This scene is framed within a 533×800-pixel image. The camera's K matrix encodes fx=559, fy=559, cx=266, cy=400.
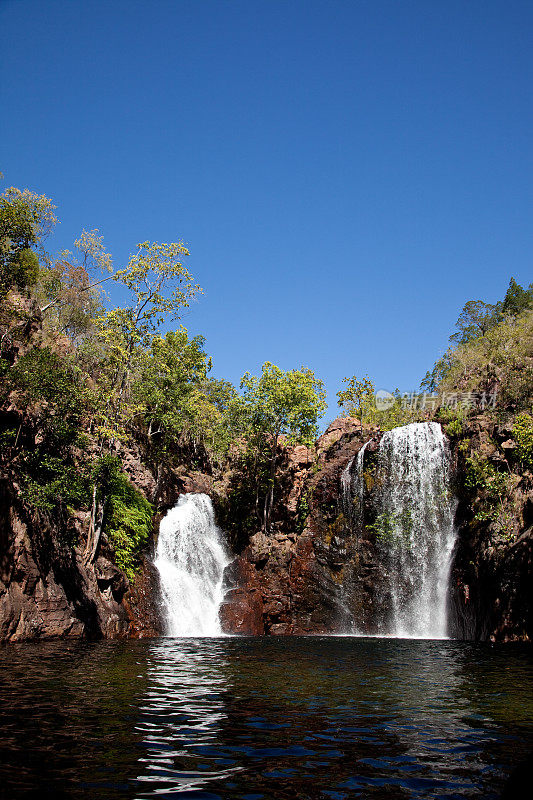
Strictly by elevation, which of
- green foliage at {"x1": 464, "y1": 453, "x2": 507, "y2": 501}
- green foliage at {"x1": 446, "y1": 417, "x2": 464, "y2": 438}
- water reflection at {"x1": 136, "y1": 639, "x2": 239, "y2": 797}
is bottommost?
water reflection at {"x1": 136, "y1": 639, "x2": 239, "y2": 797}

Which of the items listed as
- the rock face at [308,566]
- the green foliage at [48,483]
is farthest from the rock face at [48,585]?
the rock face at [308,566]

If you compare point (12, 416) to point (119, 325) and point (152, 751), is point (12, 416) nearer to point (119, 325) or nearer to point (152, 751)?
point (119, 325)

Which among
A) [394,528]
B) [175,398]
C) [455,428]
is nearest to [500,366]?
[455,428]

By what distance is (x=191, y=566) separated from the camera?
33.2m

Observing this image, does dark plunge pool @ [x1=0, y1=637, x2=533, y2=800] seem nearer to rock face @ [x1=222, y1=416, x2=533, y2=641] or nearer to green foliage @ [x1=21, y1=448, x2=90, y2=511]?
green foliage @ [x1=21, y1=448, x2=90, y2=511]

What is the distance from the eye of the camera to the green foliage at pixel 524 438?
84.1 ft

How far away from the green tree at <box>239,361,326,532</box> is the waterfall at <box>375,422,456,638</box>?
943 centimetres

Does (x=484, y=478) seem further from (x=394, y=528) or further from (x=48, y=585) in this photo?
(x=48, y=585)

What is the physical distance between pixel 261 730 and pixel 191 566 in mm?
26497

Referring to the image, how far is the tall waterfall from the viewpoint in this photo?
30484 mm

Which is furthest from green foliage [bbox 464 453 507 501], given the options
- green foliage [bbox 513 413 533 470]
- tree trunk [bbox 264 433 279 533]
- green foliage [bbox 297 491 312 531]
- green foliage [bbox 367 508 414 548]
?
tree trunk [bbox 264 433 279 533]

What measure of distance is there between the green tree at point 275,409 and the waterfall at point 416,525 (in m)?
9.43

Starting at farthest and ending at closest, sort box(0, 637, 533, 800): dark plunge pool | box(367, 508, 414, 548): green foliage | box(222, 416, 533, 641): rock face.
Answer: box(367, 508, 414, 548): green foliage, box(222, 416, 533, 641): rock face, box(0, 637, 533, 800): dark plunge pool

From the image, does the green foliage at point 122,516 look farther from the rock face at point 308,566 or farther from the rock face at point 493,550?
the rock face at point 493,550
